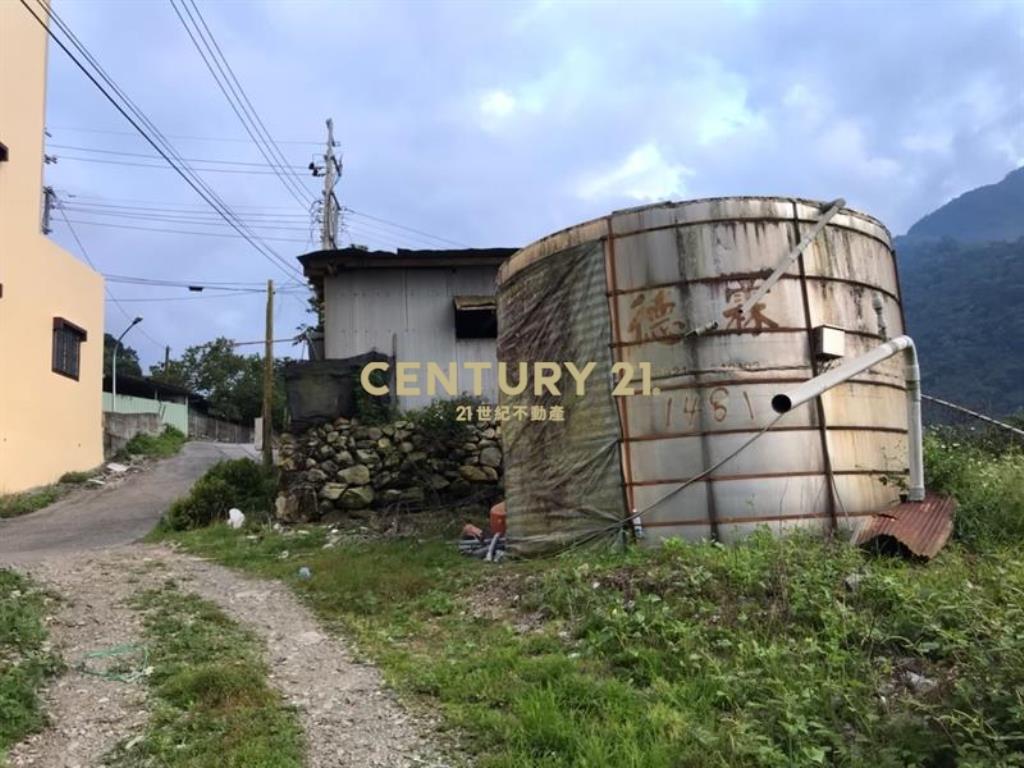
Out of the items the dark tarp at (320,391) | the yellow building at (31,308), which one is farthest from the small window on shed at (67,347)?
the dark tarp at (320,391)

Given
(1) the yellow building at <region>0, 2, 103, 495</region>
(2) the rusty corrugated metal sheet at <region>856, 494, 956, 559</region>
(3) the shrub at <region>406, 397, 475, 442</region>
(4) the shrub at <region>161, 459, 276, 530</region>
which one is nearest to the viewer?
(2) the rusty corrugated metal sheet at <region>856, 494, 956, 559</region>

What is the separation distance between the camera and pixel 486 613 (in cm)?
602

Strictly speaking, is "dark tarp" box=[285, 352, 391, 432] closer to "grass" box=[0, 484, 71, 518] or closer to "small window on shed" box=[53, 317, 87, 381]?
"grass" box=[0, 484, 71, 518]

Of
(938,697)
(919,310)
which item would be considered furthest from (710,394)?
(919,310)

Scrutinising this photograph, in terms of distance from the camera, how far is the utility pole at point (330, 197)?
2194cm

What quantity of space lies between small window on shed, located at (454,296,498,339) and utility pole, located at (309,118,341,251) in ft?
30.0

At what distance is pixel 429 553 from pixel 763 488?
156 inches

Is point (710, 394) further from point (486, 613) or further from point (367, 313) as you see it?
point (367, 313)

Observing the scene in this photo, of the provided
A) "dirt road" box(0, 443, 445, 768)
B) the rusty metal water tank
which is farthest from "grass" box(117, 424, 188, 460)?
the rusty metal water tank

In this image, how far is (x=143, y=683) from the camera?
4.59 m

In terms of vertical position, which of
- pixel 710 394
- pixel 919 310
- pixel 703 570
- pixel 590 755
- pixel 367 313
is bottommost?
pixel 590 755

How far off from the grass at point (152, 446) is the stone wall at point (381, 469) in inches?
548

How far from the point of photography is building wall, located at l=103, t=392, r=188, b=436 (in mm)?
29422

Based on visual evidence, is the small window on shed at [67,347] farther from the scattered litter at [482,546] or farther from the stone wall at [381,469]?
the scattered litter at [482,546]
